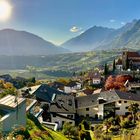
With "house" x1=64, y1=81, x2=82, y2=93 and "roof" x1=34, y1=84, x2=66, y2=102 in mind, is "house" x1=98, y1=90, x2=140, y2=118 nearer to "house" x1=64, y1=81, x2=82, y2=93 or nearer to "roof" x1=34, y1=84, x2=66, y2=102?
→ "roof" x1=34, y1=84, x2=66, y2=102

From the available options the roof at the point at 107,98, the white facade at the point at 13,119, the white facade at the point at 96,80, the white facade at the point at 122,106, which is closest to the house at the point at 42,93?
the roof at the point at 107,98

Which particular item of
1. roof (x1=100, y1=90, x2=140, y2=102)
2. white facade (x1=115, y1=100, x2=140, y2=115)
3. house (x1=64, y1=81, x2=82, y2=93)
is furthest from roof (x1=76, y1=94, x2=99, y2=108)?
house (x1=64, y1=81, x2=82, y2=93)

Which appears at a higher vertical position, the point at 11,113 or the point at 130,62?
the point at 11,113

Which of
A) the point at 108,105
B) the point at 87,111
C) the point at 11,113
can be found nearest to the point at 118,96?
the point at 108,105

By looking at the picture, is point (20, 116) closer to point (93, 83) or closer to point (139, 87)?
point (139, 87)

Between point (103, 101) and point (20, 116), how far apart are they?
55.9m

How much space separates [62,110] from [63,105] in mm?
3077

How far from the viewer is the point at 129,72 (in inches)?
4845

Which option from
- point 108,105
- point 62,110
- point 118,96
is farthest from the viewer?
point 118,96

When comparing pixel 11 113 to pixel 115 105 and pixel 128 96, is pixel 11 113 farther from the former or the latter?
pixel 128 96

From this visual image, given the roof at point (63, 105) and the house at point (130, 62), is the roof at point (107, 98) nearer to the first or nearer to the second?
the roof at point (63, 105)

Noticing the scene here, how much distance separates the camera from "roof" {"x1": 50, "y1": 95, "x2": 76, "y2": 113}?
236 feet

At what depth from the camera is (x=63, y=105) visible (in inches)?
2950

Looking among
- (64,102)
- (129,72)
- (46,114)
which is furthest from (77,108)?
(129,72)
